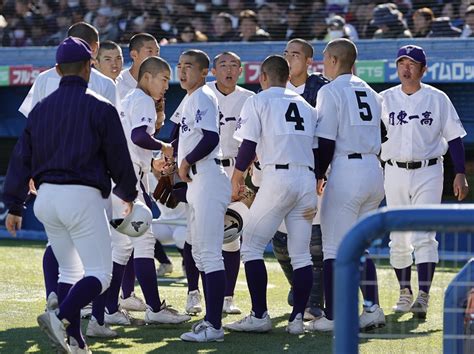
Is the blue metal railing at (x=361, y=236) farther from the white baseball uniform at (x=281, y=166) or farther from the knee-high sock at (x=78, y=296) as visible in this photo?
the white baseball uniform at (x=281, y=166)

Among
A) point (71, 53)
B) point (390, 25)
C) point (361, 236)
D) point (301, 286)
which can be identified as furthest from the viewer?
point (390, 25)

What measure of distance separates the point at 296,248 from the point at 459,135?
1.88m

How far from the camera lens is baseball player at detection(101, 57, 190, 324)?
23.0 ft

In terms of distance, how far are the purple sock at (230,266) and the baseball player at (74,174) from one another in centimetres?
223

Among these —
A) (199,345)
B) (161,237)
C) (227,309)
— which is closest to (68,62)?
(199,345)

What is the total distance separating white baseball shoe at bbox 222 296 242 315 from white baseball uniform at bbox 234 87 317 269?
104 centimetres

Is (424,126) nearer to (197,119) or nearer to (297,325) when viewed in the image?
(297,325)

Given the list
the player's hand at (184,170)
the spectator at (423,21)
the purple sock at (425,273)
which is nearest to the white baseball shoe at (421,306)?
the purple sock at (425,273)

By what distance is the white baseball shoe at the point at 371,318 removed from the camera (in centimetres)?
691

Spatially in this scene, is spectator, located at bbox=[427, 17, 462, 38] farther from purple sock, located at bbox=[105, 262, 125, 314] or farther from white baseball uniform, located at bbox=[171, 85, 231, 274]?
purple sock, located at bbox=[105, 262, 125, 314]

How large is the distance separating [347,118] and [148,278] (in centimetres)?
176

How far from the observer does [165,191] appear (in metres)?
7.52

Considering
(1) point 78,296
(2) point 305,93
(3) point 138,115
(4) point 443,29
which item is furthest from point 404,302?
(4) point 443,29

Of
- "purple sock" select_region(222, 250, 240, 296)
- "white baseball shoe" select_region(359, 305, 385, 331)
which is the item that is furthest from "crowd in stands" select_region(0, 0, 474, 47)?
"white baseball shoe" select_region(359, 305, 385, 331)
